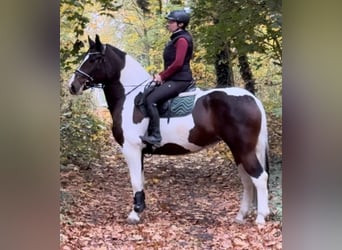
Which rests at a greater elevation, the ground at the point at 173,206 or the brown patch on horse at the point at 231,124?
the brown patch on horse at the point at 231,124

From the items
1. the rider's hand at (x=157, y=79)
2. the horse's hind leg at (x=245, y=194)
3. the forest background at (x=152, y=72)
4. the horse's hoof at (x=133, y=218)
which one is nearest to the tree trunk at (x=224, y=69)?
the forest background at (x=152, y=72)

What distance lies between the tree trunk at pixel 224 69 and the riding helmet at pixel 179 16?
189mm

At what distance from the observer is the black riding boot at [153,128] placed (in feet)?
6.38

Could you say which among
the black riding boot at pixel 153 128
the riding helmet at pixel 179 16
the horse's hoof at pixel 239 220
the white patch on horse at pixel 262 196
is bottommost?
the horse's hoof at pixel 239 220

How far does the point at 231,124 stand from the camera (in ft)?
6.40

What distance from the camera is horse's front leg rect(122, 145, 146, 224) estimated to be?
1958 millimetres

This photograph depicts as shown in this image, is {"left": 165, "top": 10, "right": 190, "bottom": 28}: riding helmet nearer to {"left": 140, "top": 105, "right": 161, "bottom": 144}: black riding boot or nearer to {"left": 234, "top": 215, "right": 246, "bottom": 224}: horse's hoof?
{"left": 140, "top": 105, "right": 161, "bottom": 144}: black riding boot

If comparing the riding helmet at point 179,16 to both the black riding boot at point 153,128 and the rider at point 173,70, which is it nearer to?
the rider at point 173,70

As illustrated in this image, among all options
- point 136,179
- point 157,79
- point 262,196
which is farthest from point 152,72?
point 262,196

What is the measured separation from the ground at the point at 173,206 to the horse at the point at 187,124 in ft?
0.10

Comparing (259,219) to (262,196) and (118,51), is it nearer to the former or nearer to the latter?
(262,196)
